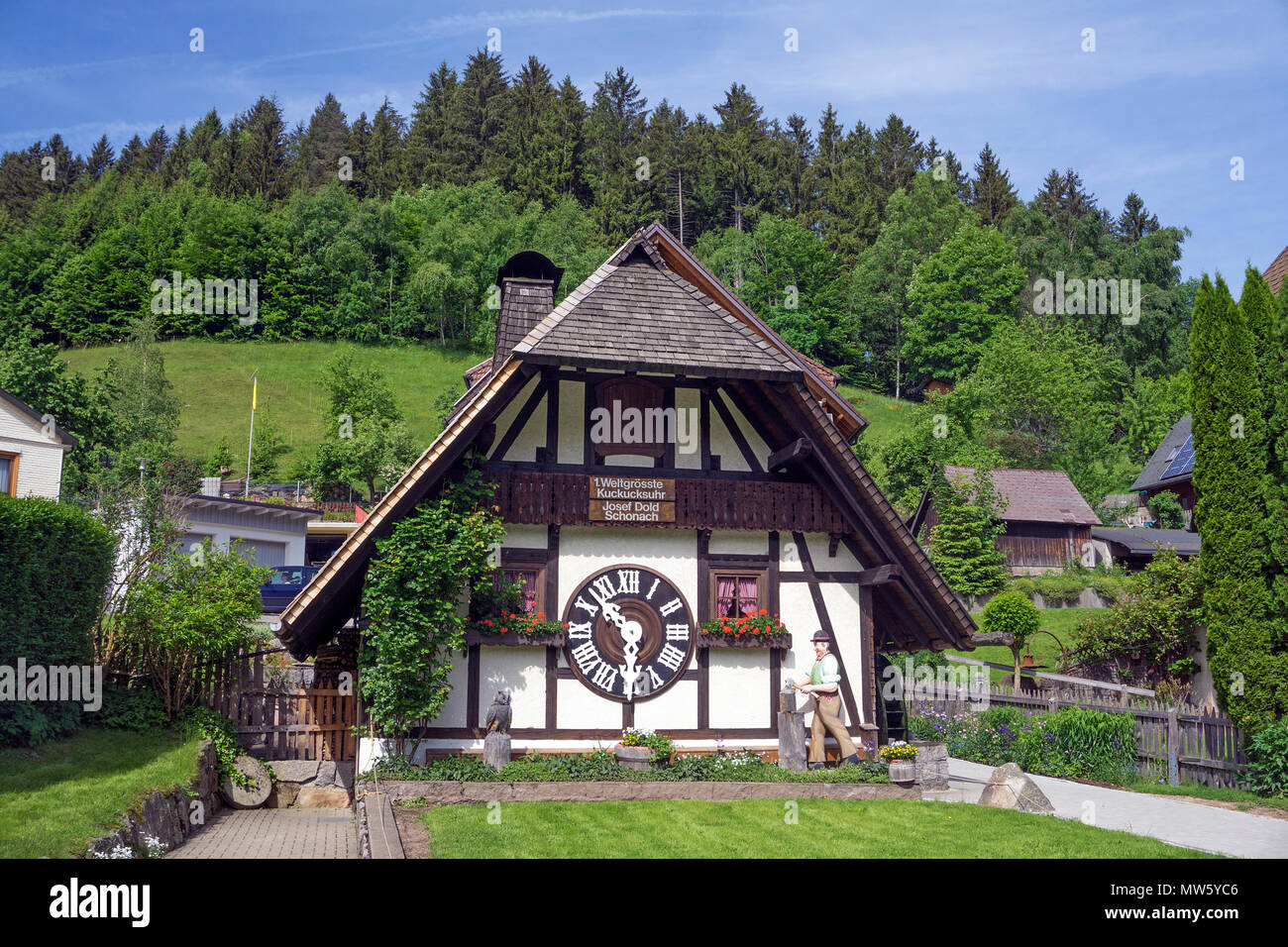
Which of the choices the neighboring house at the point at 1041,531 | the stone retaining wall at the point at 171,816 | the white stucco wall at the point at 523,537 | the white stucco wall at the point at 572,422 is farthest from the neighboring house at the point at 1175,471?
the stone retaining wall at the point at 171,816

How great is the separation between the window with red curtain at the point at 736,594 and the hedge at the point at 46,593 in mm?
8747

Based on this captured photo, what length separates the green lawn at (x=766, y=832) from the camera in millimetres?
10734

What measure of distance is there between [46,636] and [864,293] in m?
82.4

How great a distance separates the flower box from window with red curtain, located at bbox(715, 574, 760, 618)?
1.80ft

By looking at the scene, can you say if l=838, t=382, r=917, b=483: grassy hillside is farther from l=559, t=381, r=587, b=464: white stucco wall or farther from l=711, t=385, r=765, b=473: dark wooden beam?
l=559, t=381, r=587, b=464: white stucco wall

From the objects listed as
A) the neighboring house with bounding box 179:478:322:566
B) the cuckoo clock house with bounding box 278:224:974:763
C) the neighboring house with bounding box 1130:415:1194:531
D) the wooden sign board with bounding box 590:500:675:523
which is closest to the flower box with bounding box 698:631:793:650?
the cuckoo clock house with bounding box 278:224:974:763

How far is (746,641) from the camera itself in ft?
53.0

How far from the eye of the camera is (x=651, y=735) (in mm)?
15320

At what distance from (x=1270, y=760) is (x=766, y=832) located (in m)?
9.99

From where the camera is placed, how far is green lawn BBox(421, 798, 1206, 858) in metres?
10.7

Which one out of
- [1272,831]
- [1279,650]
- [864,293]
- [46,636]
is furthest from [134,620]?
[864,293]

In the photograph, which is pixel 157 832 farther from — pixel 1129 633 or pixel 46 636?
pixel 1129 633

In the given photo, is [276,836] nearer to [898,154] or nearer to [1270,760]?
[1270,760]

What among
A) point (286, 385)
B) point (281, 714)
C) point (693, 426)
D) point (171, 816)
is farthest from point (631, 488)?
point (286, 385)
